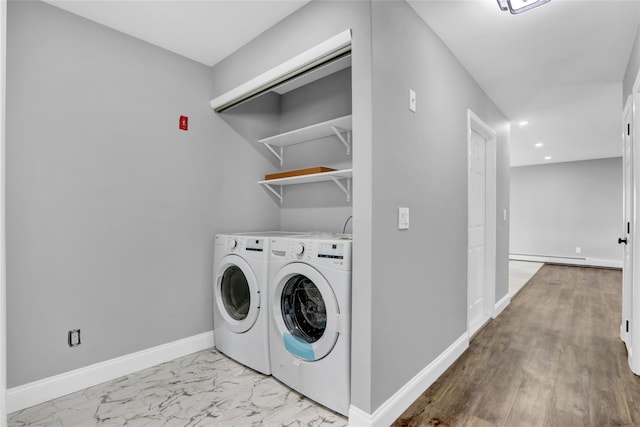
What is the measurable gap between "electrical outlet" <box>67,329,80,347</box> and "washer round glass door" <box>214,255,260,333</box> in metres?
0.89

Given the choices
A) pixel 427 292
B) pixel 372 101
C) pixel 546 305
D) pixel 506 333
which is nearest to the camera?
pixel 372 101

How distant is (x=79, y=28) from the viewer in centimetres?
202

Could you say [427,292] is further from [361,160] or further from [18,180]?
[18,180]

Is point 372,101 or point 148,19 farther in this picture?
point 148,19

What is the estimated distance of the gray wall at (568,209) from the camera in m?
6.87

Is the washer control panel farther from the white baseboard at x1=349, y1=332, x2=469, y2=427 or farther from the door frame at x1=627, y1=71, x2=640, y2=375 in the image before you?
the door frame at x1=627, y1=71, x2=640, y2=375

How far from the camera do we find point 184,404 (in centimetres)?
184

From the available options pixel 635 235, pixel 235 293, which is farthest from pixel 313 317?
pixel 635 235

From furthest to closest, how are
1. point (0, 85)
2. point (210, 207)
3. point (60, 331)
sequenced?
1. point (210, 207)
2. point (60, 331)
3. point (0, 85)

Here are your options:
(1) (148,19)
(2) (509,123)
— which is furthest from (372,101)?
(2) (509,123)

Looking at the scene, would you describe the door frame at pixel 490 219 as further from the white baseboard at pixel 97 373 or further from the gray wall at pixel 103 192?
the white baseboard at pixel 97 373

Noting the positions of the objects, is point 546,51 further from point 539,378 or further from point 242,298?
point 242,298

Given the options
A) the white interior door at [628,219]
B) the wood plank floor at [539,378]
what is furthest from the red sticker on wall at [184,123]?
the white interior door at [628,219]

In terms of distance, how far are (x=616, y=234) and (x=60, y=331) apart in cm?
939
